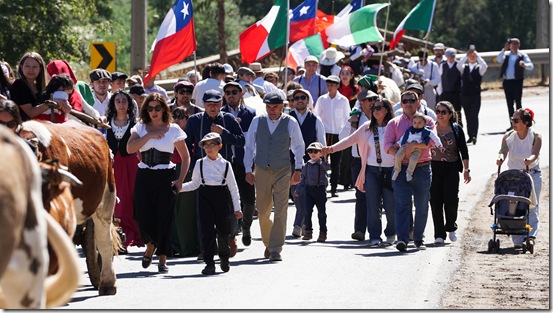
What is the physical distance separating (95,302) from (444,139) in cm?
641

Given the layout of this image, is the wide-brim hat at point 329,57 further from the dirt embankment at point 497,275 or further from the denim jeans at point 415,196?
the denim jeans at point 415,196

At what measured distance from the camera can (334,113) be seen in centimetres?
2250

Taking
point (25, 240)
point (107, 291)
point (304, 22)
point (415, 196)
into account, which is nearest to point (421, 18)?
point (304, 22)

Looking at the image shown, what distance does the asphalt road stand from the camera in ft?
40.7

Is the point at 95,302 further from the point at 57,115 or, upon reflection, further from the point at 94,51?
the point at 94,51

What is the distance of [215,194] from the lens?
48.9 feet

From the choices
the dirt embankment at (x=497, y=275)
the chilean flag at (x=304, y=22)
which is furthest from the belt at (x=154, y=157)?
the chilean flag at (x=304, y=22)

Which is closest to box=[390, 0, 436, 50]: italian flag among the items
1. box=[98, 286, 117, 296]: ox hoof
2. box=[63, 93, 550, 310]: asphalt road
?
box=[63, 93, 550, 310]: asphalt road

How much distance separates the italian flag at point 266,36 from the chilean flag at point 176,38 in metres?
2.68

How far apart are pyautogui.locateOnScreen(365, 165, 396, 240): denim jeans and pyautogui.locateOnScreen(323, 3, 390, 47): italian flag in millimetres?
9241

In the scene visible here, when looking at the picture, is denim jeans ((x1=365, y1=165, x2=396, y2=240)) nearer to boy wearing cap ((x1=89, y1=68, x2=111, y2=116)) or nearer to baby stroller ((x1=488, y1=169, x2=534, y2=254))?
baby stroller ((x1=488, y1=169, x2=534, y2=254))

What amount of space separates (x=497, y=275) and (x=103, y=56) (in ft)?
35.7

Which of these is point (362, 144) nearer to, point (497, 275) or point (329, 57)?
point (497, 275)

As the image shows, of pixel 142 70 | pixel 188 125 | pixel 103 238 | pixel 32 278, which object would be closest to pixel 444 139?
pixel 188 125
